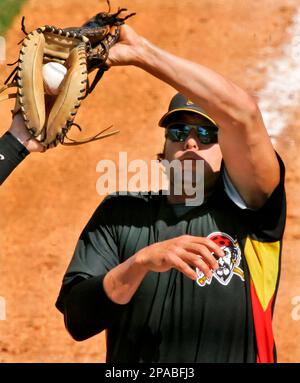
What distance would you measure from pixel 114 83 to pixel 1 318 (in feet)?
8.93

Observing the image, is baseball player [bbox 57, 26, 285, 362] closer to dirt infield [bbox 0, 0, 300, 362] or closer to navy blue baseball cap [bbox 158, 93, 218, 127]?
navy blue baseball cap [bbox 158, 93, 218, 127]

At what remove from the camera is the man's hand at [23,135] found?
12.4 feet

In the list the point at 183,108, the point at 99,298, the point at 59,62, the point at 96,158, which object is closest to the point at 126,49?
the point at 59,62

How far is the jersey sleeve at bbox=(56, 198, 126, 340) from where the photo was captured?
375 centimetres

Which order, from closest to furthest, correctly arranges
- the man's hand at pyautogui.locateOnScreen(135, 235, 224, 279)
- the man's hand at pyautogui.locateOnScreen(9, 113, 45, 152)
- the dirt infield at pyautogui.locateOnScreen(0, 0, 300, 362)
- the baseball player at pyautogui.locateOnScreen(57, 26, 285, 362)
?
the man's hand at pyautogui.locateOnScreen(135, 235, 224, 279)
the baseball player at pyautogui.locateOnScreen(57, 26, 285, 362)
the man's hand at pyautogui.locateOnScreen(9, 113, 45, 152)
the dirt infield at pyautogui.locateOnScreen(0, 0, 300, 362)

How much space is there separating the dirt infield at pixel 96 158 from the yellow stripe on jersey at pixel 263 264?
10.5 ft

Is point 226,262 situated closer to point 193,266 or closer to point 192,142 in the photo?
point 193,266

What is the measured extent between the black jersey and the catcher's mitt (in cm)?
47

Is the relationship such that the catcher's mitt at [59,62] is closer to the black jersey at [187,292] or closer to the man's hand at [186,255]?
the black jersey at [187,292]

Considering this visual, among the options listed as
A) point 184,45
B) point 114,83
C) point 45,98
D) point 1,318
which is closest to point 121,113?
point 114,83

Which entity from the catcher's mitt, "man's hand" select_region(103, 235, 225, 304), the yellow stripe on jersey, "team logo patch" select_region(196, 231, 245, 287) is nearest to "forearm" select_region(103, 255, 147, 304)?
"man's hand" select_region(103, 235, 225, 304)

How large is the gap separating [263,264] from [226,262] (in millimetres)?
160

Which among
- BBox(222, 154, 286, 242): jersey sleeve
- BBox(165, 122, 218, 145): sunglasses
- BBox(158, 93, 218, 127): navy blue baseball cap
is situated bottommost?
BBox(222, 154, 286, 242): jersey sleeve
